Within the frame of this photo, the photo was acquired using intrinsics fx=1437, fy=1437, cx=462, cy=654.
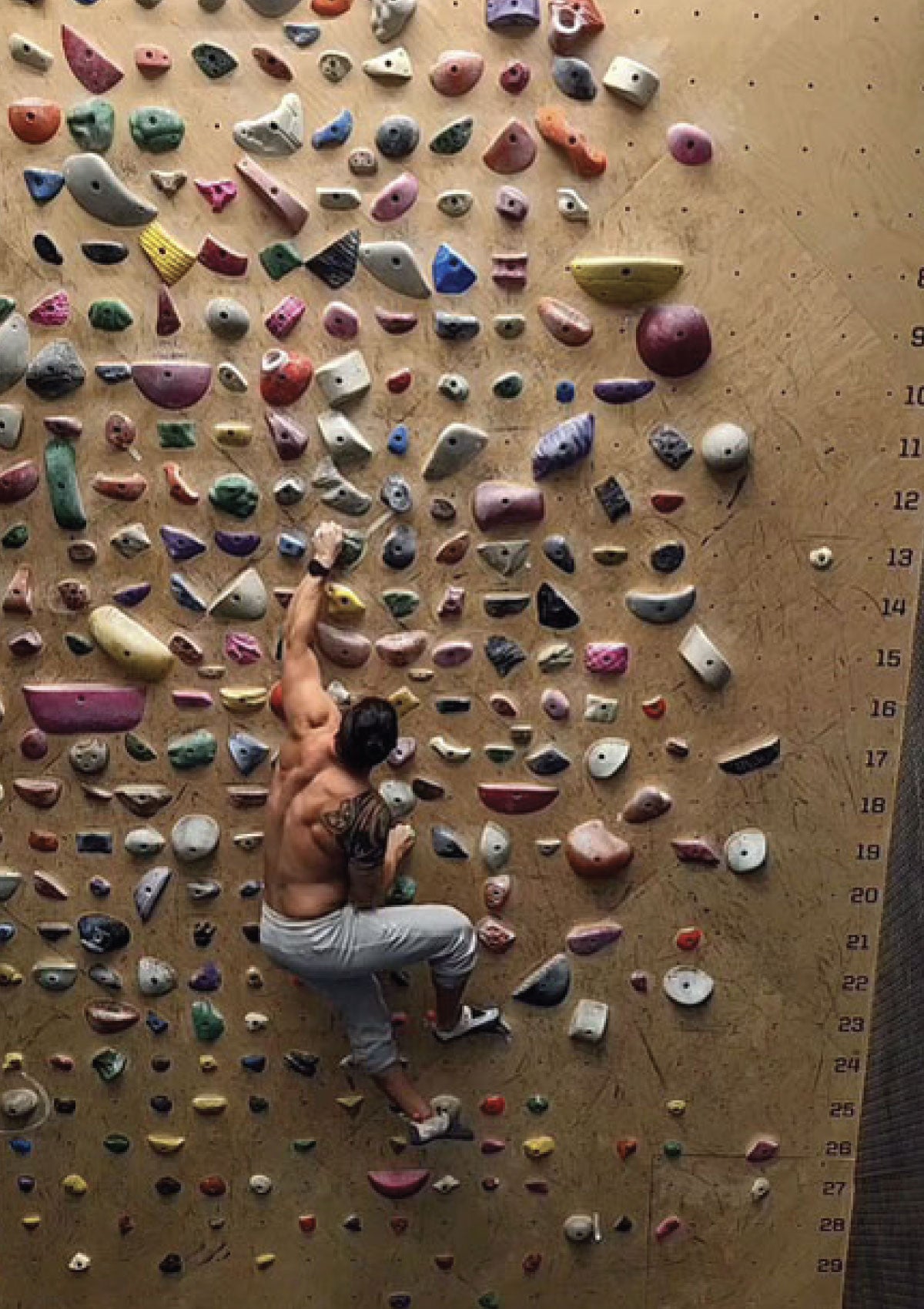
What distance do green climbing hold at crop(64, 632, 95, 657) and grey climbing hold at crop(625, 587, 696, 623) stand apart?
0.90m

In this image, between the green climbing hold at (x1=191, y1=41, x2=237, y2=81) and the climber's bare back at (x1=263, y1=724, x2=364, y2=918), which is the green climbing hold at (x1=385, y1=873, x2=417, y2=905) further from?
the green climbing hold at (x1=191, y1=41, x2=237, y2=81)

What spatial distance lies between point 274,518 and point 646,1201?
4.63ft

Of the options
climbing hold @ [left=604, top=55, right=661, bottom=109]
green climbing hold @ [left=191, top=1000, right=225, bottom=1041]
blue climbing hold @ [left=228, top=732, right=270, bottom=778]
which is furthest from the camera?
green climbing hold @ [left=191, top=1000, right=225, bottom=1041]

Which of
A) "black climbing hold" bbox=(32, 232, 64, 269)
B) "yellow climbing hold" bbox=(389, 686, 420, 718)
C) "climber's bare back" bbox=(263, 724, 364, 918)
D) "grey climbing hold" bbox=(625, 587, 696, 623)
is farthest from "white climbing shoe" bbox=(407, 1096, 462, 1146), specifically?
"black climbing hold" bbox=(32, 232, 64, 269)

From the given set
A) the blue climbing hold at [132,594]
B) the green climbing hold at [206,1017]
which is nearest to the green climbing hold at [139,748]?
the blue climbing hold at [132,594]

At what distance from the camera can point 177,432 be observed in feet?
7.66

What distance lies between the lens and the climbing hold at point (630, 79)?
7.26ft

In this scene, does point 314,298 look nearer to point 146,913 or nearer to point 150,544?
point 150,544

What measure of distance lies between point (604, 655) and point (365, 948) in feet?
2.04

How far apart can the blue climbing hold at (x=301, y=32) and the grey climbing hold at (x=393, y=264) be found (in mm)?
313

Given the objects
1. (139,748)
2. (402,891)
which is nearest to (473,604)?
A: (402,891)

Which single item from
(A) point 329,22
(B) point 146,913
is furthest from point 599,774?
(A) point 329,22

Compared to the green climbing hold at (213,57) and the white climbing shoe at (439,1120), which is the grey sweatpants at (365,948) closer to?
the white climbing shoe at (439,1120)

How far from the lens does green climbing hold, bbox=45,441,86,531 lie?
7.69ft
